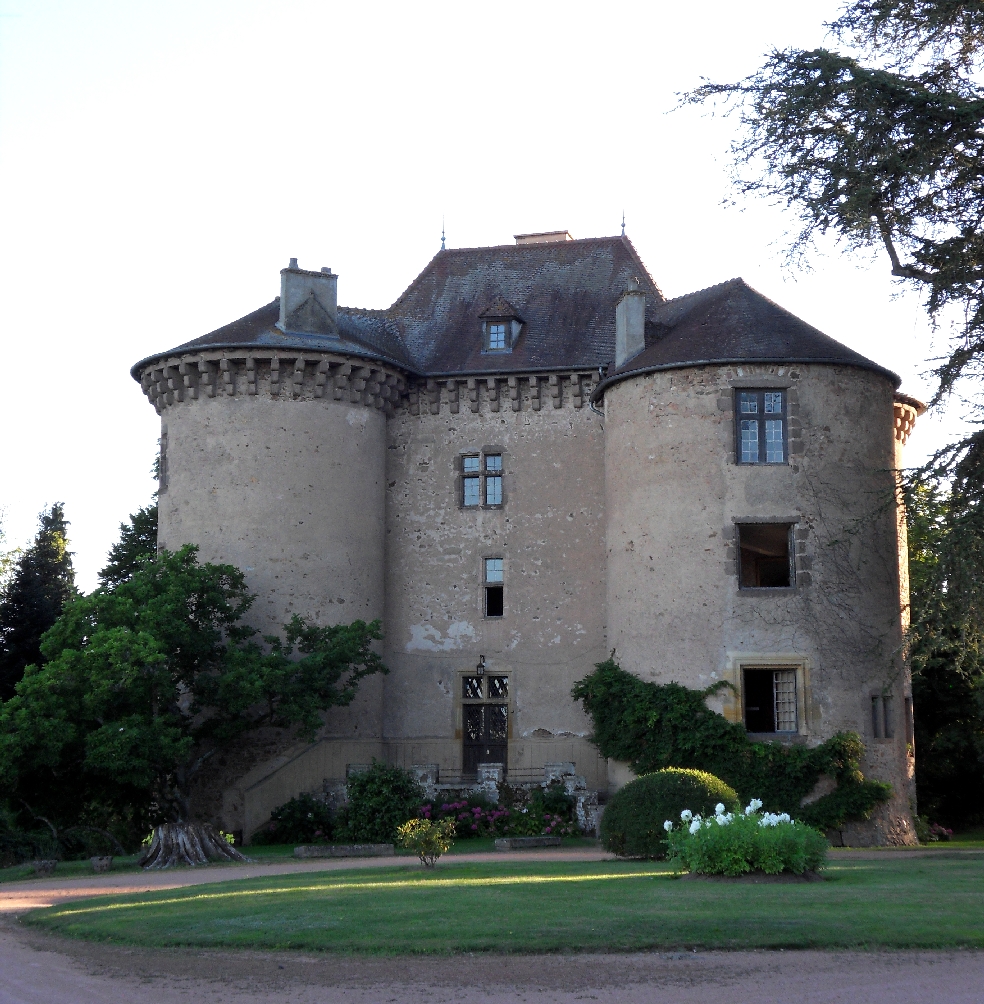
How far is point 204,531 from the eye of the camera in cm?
2727

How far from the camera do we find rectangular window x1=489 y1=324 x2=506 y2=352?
29.4m

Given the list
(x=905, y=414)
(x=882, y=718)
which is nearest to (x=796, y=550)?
(x=882, y=718)

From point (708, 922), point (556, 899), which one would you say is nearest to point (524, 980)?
point (708, 922)

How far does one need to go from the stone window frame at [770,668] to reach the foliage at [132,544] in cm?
1731

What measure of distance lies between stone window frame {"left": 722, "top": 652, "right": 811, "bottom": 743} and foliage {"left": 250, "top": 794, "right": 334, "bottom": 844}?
7868mm

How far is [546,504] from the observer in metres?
28.3

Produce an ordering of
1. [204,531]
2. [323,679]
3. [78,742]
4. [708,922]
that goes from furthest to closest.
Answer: [204,531] < [323,679] < [78,742] < [708,922]

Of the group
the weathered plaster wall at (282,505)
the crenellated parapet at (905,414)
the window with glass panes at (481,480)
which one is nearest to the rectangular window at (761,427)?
the crenellated parapet at (905,414)

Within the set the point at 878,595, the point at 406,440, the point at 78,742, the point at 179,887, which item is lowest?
the point at 179,887

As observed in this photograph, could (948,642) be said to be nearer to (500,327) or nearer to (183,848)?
(500,327)

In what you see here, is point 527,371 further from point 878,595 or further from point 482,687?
point 878,595

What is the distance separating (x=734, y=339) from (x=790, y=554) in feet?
13.9

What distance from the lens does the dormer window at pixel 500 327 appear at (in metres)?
29.3

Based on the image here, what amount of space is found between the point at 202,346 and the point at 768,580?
1323 centimetres
